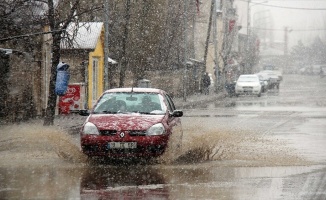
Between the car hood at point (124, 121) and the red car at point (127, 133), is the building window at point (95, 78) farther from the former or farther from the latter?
the car hood at point (124, 121)

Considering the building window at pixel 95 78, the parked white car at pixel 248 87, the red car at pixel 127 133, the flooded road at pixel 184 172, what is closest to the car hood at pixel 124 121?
the red car at pixel 127 133

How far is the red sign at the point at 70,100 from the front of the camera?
31.5 m

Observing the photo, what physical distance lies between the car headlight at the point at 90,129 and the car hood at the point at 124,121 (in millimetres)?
73

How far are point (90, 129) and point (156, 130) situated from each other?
1.16m

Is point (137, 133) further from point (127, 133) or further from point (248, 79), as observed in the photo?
Result: point (248, 79)

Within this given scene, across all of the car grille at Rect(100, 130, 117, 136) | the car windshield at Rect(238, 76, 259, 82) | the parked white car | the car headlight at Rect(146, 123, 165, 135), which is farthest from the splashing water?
the car windshield at Rect(238, 76, 259, 82)

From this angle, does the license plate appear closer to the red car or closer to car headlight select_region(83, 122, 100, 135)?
the red car

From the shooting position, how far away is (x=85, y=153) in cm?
1455

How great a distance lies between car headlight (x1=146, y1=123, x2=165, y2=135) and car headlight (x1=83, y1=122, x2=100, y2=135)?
908 mm

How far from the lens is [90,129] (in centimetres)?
1459

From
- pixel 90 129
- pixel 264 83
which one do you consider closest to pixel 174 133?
pixel 90 129

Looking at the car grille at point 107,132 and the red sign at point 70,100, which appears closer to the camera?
the car grille at point 107,132

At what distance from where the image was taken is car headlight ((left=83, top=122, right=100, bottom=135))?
14.5 m

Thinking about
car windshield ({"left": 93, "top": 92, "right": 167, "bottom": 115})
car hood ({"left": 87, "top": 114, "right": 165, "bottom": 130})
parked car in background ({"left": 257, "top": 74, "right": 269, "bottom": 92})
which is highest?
car windshield ({"left": 93, "top": 92, "right": 167, "bottom": 115})
